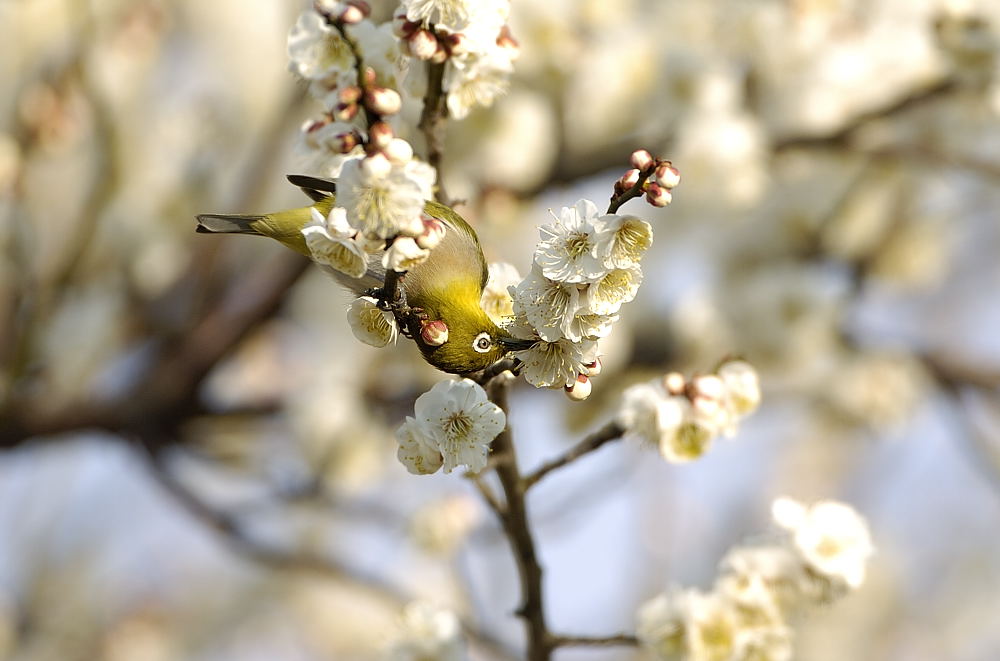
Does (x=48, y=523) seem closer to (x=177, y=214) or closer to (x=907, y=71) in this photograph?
(x=177, y=214)

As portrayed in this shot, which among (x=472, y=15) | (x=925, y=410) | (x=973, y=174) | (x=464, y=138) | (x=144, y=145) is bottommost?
(x=472, y=15)

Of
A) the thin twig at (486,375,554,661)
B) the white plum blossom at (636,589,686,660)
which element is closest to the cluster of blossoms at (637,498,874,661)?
the white plum blossom at (636,589,686,660)

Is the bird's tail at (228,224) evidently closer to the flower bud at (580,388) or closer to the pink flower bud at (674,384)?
the flower bud at (580,388)

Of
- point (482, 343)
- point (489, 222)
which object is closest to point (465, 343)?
point (482, 343)

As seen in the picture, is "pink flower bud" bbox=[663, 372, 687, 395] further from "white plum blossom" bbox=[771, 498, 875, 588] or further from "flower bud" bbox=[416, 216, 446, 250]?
"flower bud" bbox=[416, 216, 446, 250]

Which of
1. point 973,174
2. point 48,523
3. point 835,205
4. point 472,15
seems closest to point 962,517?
point 835,205

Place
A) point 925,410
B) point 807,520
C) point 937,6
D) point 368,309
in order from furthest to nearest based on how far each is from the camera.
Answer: point 925,410
point 937,6
point 807,520
point 368,309

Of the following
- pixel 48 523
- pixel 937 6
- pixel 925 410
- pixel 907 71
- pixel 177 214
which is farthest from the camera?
pixel 48 523
